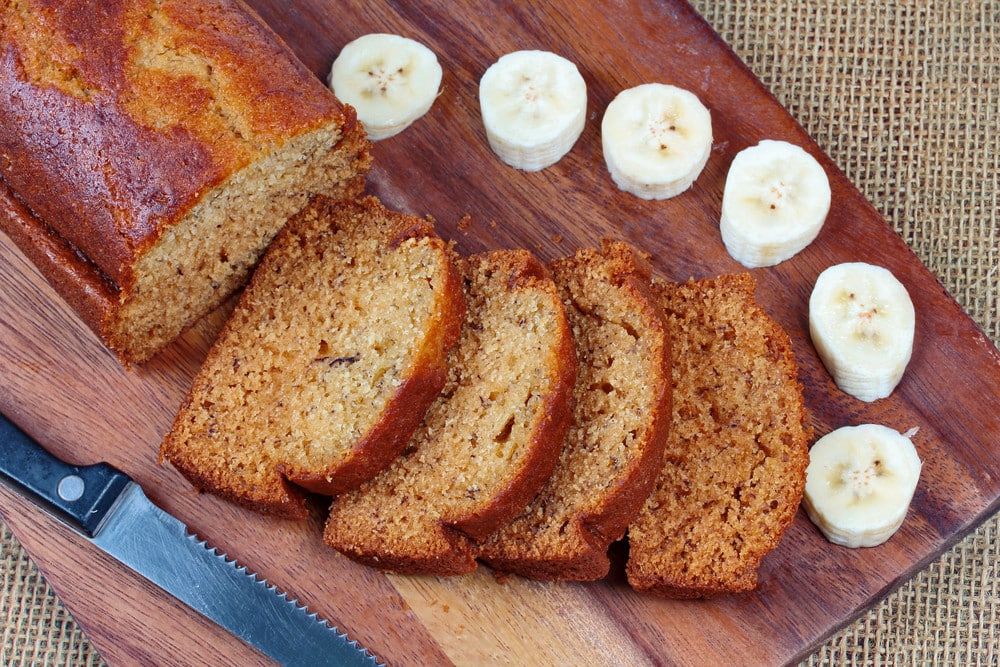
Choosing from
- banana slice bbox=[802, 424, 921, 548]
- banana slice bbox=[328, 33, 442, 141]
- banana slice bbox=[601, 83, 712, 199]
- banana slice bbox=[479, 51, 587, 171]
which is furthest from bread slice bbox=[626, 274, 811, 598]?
banana slice bbox=[328, 33, 442, 141]

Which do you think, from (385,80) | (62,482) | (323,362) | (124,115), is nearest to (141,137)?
(124,115)

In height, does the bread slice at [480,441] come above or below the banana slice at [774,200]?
above

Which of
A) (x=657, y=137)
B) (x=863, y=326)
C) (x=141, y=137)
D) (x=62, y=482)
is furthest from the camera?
(x=657, y=137)

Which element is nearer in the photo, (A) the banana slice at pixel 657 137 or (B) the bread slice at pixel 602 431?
(B) the bread slice at pixel 602 431

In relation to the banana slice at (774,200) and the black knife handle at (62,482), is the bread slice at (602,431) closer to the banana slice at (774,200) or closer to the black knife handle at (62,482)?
the banana slice at (774,200)

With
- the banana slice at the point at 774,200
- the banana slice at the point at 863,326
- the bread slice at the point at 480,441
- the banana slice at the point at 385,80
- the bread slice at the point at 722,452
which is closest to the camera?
the bread slice at the point at 480,441

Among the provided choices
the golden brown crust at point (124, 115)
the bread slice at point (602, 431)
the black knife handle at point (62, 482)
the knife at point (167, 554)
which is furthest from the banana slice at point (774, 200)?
the black knife handle at point (62, 482)

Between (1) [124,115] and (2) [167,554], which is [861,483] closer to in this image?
(2) [167,554]

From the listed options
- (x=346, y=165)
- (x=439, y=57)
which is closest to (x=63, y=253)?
(x=346, y=165)
